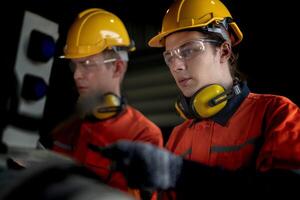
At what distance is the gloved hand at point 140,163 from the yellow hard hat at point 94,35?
1614mm

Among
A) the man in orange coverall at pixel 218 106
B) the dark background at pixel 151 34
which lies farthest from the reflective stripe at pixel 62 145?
the man in orange coverall at pixel 218 106

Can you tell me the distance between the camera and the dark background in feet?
6.69

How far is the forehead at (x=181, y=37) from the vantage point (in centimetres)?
212

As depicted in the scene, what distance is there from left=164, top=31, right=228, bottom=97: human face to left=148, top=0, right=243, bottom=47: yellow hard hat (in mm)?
79

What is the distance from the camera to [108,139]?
2684mm

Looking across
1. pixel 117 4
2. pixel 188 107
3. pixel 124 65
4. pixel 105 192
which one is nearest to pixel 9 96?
pixel 188 107

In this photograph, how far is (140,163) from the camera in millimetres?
1335

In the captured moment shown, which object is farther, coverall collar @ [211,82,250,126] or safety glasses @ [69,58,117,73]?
safety glasses @ [69,58,117,73]

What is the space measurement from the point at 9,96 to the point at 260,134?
4.06ft

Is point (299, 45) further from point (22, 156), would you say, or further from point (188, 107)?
point (22, 156)

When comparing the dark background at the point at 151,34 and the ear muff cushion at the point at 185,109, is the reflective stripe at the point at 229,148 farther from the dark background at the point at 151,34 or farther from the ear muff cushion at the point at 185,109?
the dark background at the point at 151,34

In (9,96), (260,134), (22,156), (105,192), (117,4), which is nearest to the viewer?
(105,192)

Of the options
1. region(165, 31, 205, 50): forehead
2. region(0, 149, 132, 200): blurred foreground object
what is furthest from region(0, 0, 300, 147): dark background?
region(0, 149, 132, 200): blurred foreground object

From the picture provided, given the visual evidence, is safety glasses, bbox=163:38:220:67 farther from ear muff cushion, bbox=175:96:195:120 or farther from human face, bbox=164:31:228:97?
ear muff cushion, bbox=175:96:195:120
